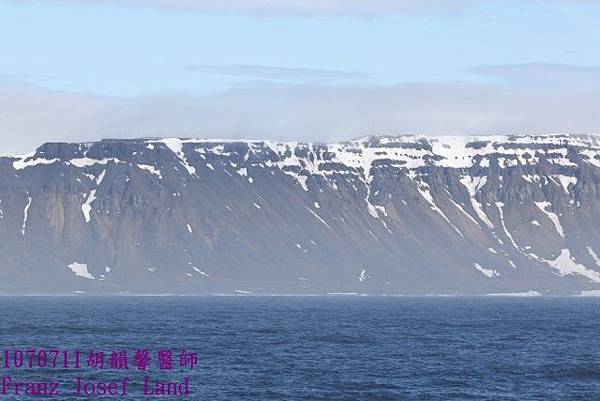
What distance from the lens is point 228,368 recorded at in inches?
5551

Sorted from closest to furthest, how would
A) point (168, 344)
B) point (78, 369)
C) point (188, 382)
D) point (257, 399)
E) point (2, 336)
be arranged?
A: point (257, 399), point (188, 382), point (78, 369), point (168, 344), point (2, 336)

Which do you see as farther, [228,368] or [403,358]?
[403,358]

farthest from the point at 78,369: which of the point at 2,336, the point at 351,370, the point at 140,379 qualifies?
the point at 2,336

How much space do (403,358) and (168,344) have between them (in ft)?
102

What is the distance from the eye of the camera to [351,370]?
14125 cm

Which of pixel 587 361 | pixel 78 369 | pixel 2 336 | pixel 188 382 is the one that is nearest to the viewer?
pixel 188 382

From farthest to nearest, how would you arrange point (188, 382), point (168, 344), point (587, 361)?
point (168, 344), point (587, 361), point (188, 382)

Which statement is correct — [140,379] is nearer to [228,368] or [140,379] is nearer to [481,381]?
[228,368]

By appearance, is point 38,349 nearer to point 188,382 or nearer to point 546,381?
point 188,382

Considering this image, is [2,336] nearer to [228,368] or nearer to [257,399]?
[228,368]

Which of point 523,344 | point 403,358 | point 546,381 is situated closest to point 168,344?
Result: point 403,358

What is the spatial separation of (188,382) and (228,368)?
13.1 metres

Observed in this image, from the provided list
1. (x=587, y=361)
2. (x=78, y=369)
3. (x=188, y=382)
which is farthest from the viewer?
(x=587, y=361)

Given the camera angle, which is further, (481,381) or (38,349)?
(38,349)
